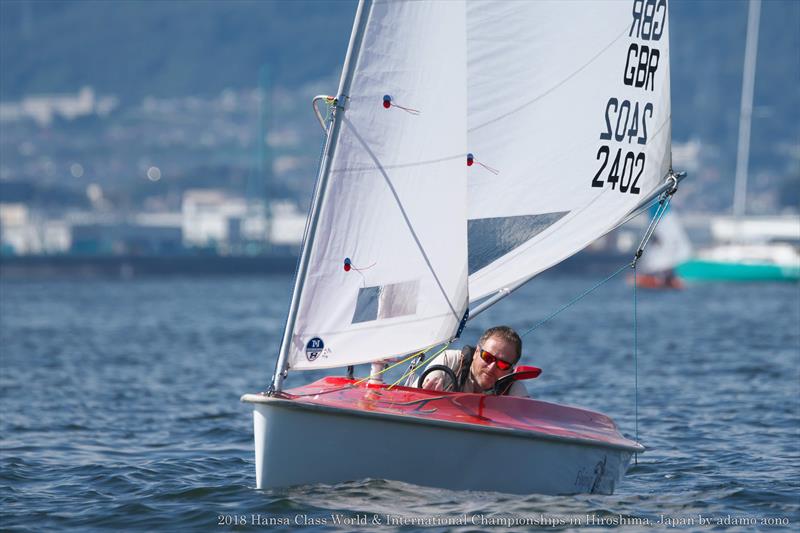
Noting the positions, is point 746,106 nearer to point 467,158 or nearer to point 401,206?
point 467,158

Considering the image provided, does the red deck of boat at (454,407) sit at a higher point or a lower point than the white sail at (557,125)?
lower

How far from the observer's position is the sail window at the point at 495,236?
11906mm

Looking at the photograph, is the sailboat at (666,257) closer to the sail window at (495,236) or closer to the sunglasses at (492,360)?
the sail window at (495,236)

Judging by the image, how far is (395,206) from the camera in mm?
11055

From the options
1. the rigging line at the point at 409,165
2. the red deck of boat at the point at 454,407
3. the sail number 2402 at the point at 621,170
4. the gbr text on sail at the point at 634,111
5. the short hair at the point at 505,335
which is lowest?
the red deck of boat at the point at 454,407

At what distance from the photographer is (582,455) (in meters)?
11.2

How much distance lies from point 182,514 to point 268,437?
1243 mm

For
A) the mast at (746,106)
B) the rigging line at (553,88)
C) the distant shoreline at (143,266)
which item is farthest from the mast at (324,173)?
the distant shoreline at (143,266)

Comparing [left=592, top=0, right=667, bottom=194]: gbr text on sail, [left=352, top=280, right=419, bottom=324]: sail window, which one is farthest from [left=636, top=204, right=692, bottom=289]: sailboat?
[left=352, top=280, right=419, bottom=324]: sail window

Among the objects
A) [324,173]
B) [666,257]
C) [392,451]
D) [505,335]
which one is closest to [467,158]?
[324,173]

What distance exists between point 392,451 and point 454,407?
61cm

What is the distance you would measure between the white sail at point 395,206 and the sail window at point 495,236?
0.63 meters

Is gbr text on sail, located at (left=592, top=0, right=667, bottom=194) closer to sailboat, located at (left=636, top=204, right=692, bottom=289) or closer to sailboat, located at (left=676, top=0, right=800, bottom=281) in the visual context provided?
sailboat, located at (left=636, top=204, right=692, bottom=289)

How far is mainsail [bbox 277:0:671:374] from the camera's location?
428 inches
